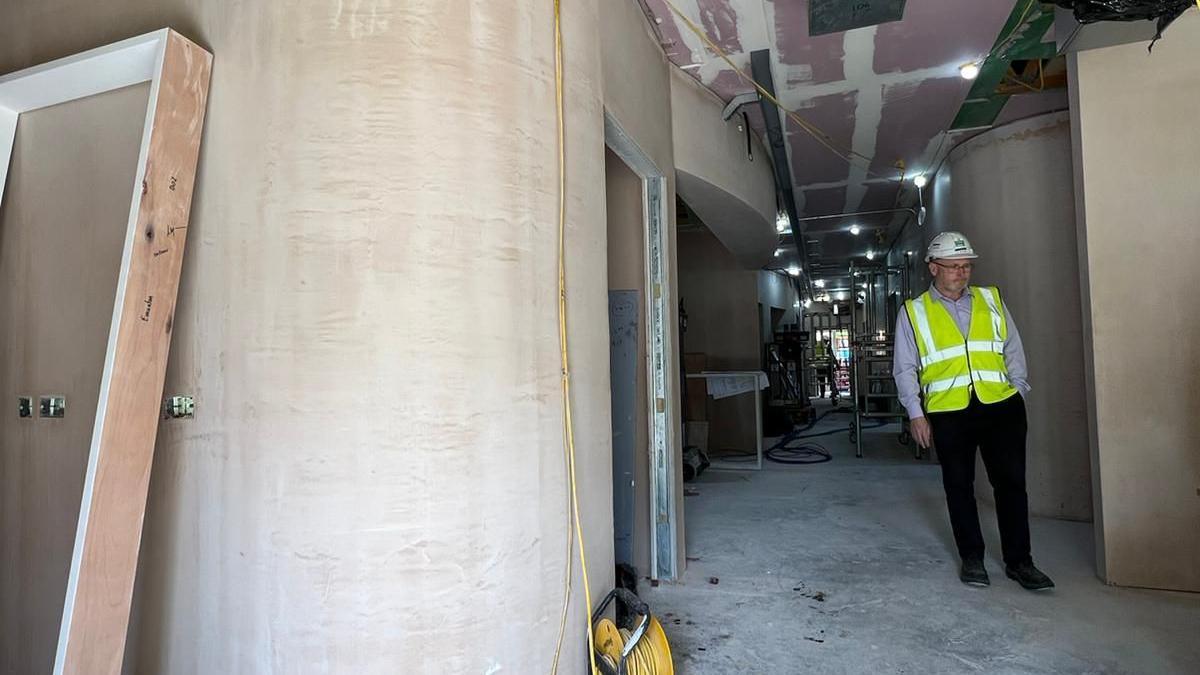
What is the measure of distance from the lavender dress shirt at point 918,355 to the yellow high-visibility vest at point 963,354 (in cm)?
3

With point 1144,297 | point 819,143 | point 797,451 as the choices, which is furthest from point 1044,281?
point 797,451

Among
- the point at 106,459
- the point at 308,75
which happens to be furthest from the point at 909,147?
the point at 106,459

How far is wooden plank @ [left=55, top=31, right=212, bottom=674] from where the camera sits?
1.54 metres

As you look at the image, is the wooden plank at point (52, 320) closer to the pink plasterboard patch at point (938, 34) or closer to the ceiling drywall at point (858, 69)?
the ceiling drywall at point (858, 69)

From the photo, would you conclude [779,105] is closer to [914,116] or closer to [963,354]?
[914,116]

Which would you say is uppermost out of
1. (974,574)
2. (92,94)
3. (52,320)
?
(92,94)

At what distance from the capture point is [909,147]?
4969 millimetres

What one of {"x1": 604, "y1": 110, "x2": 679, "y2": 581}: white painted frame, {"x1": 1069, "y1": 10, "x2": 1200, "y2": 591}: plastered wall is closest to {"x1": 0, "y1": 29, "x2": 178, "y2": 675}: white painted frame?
{"x1": 604, "y1": 110, "x2": 679, "y2": 581}: white painted frame

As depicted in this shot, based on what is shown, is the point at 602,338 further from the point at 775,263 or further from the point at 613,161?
the point at 775,263

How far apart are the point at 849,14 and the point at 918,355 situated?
166cm

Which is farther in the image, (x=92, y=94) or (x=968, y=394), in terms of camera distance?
(x=968, y=394)

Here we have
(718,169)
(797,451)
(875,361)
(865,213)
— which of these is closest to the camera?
(718,169)

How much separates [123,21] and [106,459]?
135 cm

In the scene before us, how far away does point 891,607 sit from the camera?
277 cm
